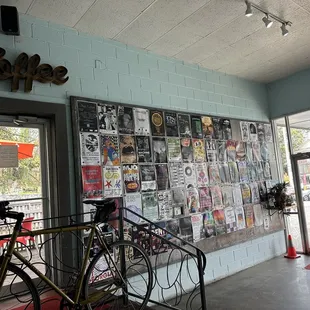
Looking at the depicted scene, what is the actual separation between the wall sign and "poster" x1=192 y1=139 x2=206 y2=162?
6.82 feet

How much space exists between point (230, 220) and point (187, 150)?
136 cm

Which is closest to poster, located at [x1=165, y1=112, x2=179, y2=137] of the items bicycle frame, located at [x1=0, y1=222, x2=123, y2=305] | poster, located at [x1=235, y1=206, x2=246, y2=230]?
poster, located at [x1=235, y1=206, x2=246, y2=230]

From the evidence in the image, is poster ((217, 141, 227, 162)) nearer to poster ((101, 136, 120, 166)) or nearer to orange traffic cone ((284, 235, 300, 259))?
poster ((101, 136, 120, 166))

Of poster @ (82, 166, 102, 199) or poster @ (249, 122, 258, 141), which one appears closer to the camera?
poster @ (82, 166, 102, 199)

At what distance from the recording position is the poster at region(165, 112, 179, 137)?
398cm

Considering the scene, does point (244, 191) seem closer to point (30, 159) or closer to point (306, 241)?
point (306, 241)

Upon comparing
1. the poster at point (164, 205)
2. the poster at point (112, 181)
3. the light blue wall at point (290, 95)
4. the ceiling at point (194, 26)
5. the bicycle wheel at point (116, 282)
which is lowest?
the bicycle wheel at point (116, 282)

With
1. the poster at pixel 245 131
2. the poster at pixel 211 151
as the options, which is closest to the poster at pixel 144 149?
the poster at pixel 211 151

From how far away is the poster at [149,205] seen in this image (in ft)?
11.7

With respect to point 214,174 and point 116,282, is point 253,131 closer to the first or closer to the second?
point 214,174

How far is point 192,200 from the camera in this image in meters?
4.08

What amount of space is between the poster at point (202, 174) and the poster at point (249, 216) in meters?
1.02

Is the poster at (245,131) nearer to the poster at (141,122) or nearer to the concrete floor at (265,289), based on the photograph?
the poster at (141,122)

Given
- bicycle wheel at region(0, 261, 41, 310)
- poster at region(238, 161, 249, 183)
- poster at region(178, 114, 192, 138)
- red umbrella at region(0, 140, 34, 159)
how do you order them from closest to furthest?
bicycle wheel at region(0, 261, 41, 310), red umbrella at region(0, 140, 34, 159), poster at region(178, 114, 192, 138), poster at region(238, 161, 249, 183)
